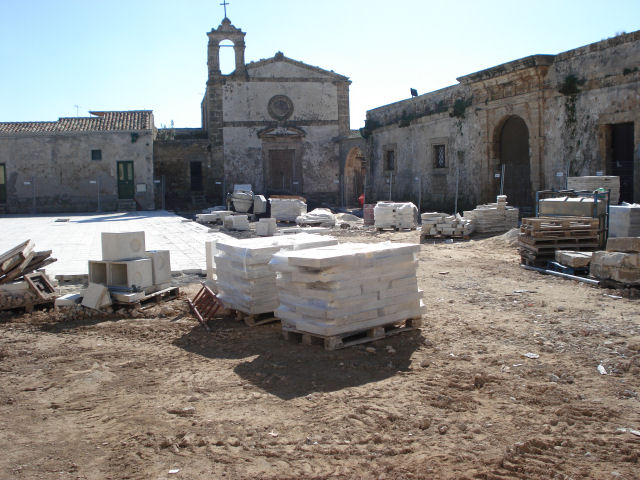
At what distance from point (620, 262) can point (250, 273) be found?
17.3 feet

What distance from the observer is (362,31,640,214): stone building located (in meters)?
15.4

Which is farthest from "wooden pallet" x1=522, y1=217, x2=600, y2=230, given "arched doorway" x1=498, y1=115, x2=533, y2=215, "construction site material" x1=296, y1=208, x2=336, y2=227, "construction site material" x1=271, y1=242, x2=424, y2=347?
"construction site material" x1=296, y1=208, x2=336, y2=227

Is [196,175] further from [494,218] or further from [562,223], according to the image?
[562,223]

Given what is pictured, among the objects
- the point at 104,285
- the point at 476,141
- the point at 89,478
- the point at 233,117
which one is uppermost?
the point at 233,117

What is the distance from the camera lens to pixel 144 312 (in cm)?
796

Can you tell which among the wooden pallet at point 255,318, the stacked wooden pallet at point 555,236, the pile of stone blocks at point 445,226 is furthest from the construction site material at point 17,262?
the pile of stone blocks at point 445,226

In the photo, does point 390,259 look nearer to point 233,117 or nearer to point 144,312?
point 144,312

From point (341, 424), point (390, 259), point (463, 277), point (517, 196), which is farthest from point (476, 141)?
point (341, 424)

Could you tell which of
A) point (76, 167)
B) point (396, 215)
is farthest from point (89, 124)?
point (396, 215)

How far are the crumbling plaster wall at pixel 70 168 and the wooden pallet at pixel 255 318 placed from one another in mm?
25399

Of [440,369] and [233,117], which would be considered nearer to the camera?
[440,369]

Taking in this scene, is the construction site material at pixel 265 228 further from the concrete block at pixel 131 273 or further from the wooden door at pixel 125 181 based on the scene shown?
the wooden door at pixel 125 181

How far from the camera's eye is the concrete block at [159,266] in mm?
8461

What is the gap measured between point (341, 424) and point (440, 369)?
1.49 metres
